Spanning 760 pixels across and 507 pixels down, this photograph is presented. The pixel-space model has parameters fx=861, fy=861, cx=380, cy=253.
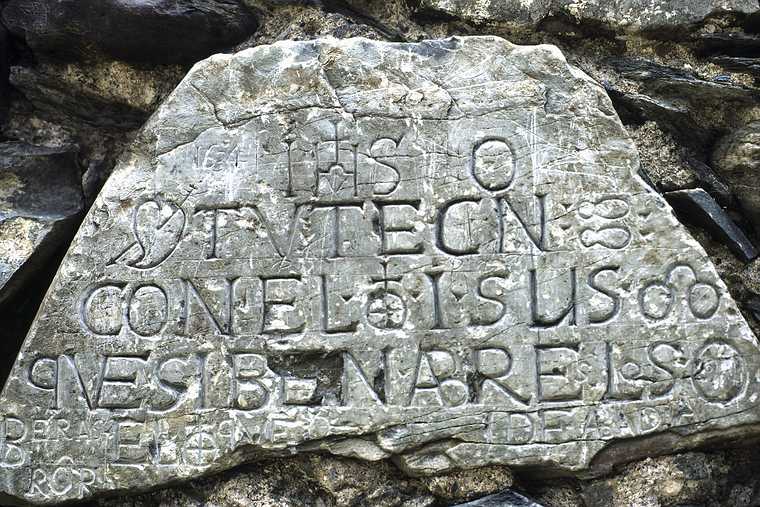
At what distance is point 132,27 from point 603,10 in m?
1.44

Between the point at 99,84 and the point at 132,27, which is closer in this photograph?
the point at 132,27

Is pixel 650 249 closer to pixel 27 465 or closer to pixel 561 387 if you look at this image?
pixel 561 387

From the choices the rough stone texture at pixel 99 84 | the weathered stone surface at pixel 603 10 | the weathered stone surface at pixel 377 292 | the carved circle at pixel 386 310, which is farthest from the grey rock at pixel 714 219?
the rough stone texture at pixel 99 84

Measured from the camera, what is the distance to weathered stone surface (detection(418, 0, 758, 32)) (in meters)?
2.62

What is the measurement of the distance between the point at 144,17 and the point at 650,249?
1.64 meters

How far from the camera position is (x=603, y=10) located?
2.64 m

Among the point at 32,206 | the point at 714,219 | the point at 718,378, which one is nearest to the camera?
the point at 718,378

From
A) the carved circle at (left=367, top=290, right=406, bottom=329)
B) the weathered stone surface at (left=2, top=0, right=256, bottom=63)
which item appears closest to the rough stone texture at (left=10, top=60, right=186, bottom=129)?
the weathered stone surface at (left=2, top=0, right=256, bottom=63)

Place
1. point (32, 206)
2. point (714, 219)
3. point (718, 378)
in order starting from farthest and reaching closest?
point (32, 206) → point (714, 219) → point (718, 378)

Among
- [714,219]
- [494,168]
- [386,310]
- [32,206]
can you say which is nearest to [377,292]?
[386,310]

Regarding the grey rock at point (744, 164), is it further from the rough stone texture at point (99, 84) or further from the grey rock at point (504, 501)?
the rough stone texture at point (99, 84)

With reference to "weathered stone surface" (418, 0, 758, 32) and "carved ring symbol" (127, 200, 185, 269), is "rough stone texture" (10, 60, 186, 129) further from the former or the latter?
"weathered stone surface" (418, 0, 758, 32)

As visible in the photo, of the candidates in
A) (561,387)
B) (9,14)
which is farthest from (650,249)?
(9,14)

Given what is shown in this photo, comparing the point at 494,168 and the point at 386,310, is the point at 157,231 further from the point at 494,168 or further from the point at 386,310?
the point at 494,168
